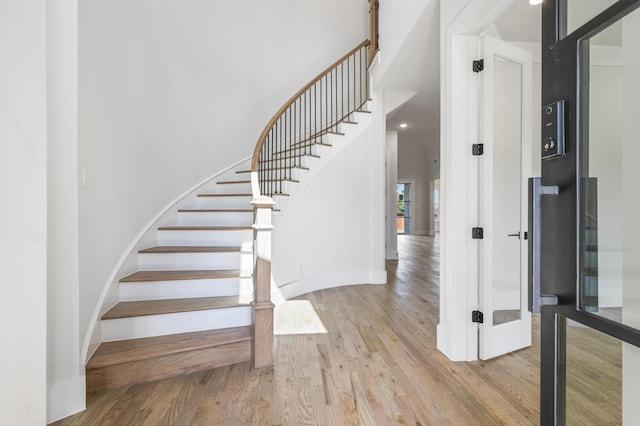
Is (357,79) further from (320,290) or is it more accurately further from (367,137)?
(320,290)

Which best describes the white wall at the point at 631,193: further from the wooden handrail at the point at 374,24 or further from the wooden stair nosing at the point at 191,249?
the wooden handrail at the point at 374,24

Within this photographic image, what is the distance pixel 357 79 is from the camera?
19.2ft

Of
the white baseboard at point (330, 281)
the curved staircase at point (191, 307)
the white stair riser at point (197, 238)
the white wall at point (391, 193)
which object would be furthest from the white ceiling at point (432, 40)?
the white baseboard at point (330, 281)

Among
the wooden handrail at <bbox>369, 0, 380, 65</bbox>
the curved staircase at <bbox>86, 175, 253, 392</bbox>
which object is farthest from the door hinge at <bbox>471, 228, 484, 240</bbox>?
the wooden handrail at <bbox>369, 0, 380, 65</bbox>

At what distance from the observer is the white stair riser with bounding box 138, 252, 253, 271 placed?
10.1 ft

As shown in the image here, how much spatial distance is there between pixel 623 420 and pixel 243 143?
4992 mm

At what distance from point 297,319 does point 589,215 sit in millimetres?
2806

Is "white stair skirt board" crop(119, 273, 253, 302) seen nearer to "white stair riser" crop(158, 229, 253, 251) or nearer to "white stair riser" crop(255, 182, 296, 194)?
"white stair riser" crop(158, 229, 253, 251)

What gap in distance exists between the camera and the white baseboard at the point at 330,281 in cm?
411

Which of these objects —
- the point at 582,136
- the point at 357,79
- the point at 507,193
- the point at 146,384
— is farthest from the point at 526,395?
the point at 357,79

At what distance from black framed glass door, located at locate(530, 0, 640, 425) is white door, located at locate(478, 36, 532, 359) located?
150 cm

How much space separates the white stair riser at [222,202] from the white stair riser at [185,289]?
59.3 inches

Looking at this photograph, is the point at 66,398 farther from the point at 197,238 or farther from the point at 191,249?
the point at 197,238

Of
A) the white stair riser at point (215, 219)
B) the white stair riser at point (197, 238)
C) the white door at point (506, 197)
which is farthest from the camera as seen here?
the white stair riser at point (215, 219)
